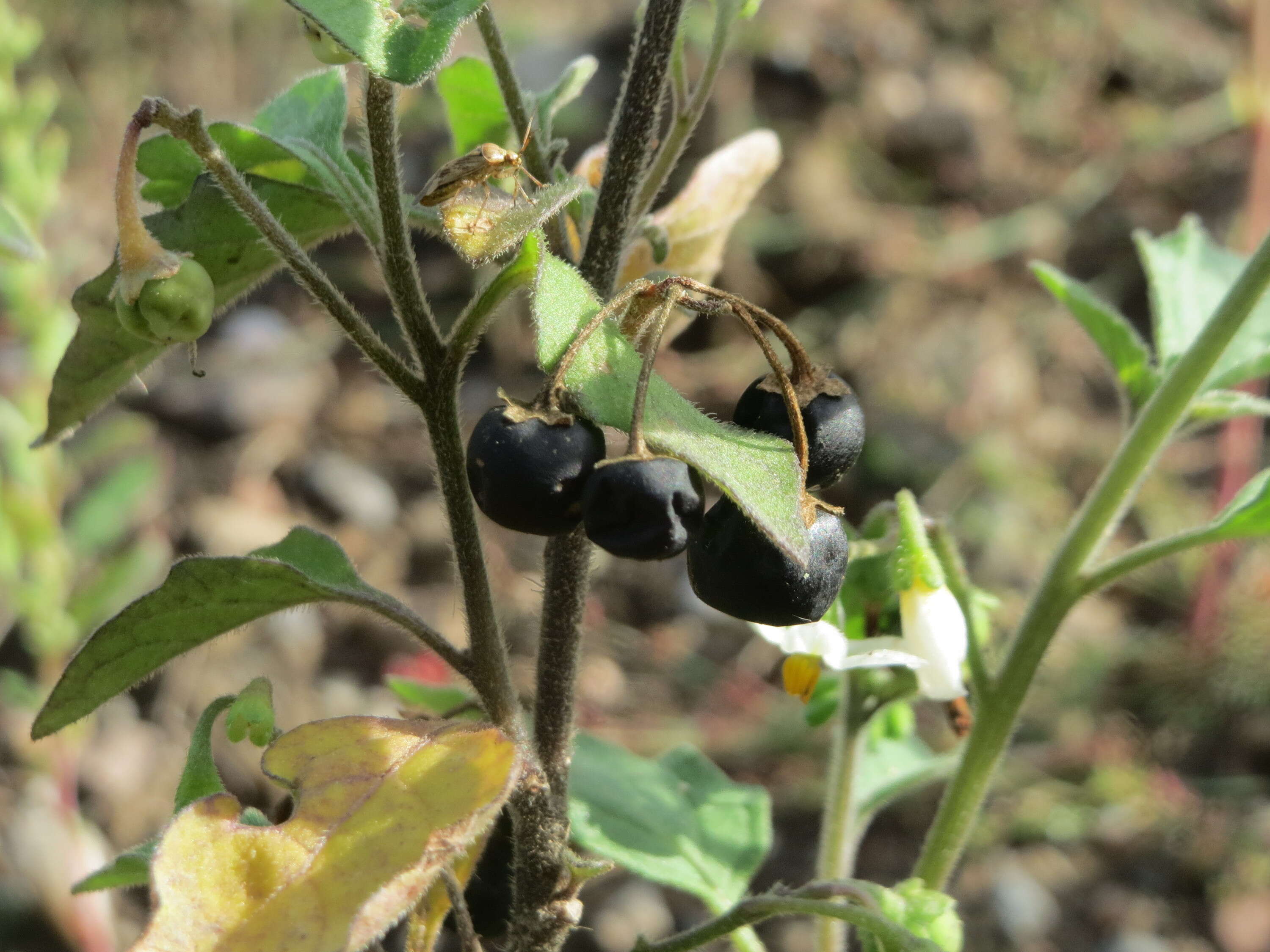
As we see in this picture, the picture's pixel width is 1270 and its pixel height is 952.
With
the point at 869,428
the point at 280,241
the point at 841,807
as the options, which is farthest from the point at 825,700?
the point at 869,428

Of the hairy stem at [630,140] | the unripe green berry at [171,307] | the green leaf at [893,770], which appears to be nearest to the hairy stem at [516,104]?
the hairy stem at [630,140]

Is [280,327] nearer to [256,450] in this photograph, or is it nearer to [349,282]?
[349,282]

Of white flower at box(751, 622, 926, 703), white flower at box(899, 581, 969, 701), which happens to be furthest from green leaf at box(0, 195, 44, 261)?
white flower at box(899, 581, 969, 701)

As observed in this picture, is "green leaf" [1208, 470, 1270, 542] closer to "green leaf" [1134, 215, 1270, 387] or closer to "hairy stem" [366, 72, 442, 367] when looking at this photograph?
"green leaf" [1134, 215, 1270, 387]

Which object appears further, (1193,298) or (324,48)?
(1193,298)

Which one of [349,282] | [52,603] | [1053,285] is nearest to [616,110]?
[1053,285]

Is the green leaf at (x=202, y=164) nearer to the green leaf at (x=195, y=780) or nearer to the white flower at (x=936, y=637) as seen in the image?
the green leaf at (x=195, y=780)

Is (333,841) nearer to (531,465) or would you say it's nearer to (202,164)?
(531,465)
